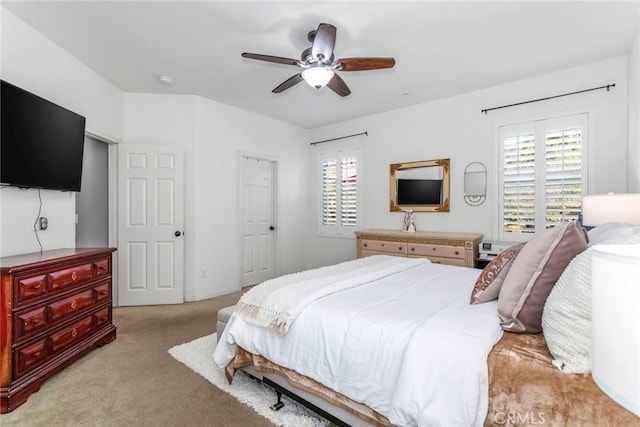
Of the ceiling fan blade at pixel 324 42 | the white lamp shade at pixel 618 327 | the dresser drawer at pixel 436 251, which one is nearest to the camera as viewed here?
the white lamp shade at pixel 618 327

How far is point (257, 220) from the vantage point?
5.25m

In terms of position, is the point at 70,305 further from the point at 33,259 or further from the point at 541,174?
the point at 541,174

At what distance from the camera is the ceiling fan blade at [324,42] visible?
2.20 m

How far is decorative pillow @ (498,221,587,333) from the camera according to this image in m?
1.32

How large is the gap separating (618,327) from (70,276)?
3.10m

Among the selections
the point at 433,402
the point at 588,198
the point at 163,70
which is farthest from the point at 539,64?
the point at 163,70

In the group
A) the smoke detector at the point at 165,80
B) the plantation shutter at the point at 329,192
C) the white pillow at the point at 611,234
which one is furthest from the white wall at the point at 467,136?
the smoke detector at the point at 165,80

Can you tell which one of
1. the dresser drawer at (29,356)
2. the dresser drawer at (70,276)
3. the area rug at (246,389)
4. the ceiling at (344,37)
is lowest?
the area rug at (246,389)

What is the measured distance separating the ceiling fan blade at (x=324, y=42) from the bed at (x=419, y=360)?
1735 millimetres

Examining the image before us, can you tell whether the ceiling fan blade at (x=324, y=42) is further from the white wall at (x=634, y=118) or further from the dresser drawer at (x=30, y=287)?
the white wall at (x=634, y=118)

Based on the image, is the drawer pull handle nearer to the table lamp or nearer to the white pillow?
the table lamp

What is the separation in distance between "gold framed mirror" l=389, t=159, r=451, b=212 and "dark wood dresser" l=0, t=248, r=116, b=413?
12.3 feet

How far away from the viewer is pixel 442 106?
443 cm

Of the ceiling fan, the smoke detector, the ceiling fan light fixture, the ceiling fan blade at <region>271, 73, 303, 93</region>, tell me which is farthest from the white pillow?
the smoke detector
